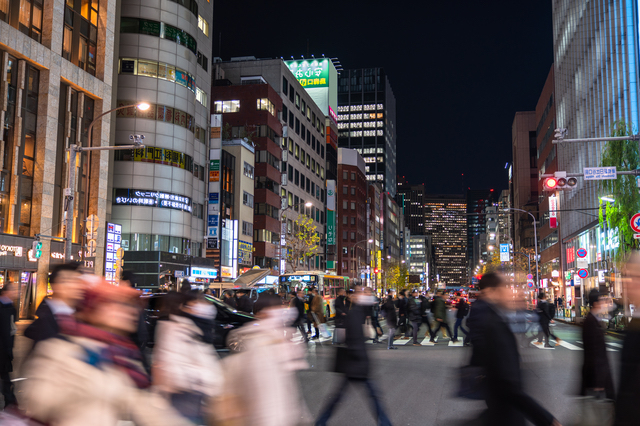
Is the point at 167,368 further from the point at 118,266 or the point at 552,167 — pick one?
the point at 552,167

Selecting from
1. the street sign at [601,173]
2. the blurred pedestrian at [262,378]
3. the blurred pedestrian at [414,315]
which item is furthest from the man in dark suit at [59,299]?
the street sign at [601,173]

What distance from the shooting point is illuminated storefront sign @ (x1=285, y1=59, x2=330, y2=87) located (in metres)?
106

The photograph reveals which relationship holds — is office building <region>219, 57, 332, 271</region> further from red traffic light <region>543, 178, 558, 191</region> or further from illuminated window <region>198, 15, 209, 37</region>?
red traffic light <region>543, 178, 558, 191</region>

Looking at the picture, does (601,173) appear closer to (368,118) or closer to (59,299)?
(59,299)

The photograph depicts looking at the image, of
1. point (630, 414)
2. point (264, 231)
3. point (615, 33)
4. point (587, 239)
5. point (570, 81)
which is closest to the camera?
point (630, 414)

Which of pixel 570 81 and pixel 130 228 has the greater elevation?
pixel 570 81

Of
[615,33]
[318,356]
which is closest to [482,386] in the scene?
[318,356]

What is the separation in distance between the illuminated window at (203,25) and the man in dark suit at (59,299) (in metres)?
50.7

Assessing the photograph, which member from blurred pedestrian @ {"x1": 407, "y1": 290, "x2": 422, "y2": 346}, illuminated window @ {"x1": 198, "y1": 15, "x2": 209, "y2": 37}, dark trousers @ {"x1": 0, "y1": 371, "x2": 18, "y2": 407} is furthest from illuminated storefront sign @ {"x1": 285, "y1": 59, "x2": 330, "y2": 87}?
dark trousers @ {"x1": 0, "y1": 371, "x2": 18, "y2": 407}

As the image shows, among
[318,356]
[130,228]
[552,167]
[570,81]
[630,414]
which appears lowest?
[318,356]

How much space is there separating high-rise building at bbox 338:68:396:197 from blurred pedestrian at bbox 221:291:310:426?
18141cm

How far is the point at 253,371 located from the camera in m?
4.43

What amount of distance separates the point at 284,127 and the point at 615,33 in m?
39.3

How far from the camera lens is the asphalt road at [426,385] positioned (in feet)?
29.5
